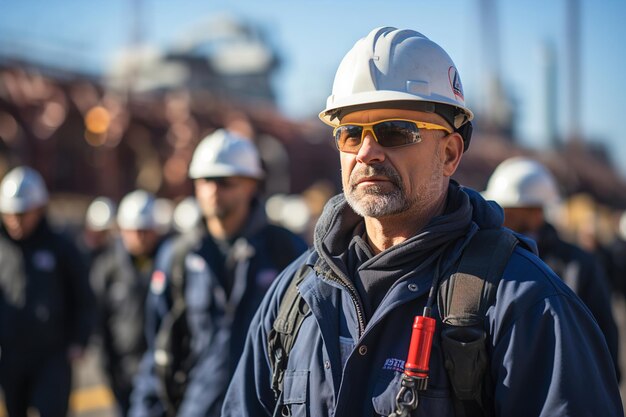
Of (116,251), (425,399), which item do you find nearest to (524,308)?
(425,399)

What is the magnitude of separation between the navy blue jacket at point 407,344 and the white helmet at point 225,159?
2.39 m

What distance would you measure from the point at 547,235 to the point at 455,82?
9.79 ft

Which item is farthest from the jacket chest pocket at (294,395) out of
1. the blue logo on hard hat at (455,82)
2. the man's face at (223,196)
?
the man's face at (223,196)

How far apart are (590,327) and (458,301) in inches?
14.0

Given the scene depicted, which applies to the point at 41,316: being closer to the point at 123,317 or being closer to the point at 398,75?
the point at 123,317

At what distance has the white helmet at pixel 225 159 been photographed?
5102 mm

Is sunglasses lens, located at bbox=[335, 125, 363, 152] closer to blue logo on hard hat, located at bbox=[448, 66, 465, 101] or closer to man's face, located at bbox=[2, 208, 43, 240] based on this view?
blue logo on hard hat, located at bbox=[448, 66, 465, 101]

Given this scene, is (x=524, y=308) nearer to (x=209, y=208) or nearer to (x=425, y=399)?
(x=425, y=399)

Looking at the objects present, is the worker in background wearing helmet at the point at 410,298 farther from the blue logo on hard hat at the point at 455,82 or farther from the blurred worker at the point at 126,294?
the blurred worker at the point at 126,294

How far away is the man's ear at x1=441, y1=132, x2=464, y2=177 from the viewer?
8.38ft

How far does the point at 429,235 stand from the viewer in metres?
2.32

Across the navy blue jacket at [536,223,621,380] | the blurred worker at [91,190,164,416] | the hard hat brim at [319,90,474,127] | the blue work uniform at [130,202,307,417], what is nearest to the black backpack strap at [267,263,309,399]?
the hard hat brim at [319,90,474,127]

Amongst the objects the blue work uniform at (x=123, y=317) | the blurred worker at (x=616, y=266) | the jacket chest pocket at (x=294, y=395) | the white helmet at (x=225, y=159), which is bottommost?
the blurred worker at (x=616, y=266)

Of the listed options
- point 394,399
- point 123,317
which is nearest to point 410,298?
point 394,399
